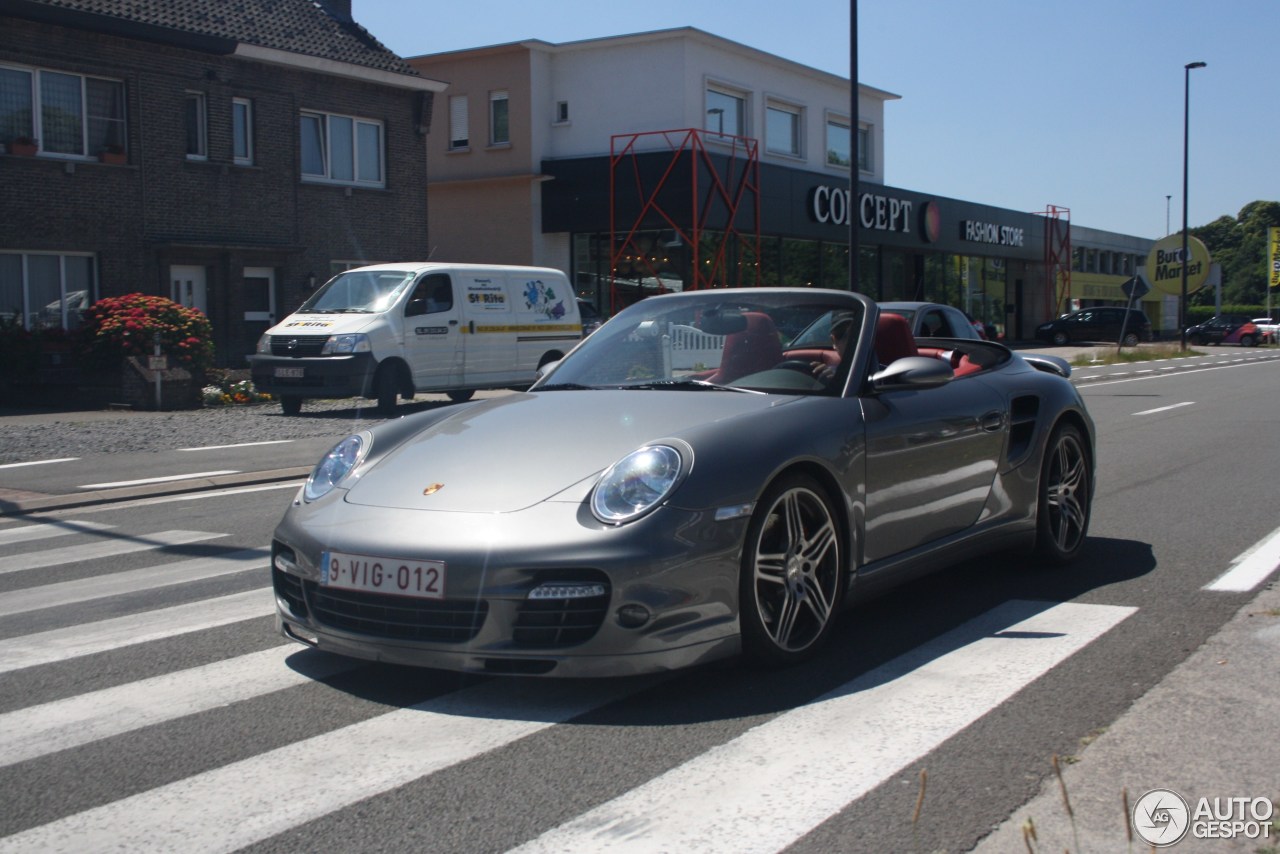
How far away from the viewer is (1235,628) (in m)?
5.18

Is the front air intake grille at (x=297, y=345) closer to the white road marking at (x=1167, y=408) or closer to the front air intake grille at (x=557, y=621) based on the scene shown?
the white road marking at (x=1167, y=408)

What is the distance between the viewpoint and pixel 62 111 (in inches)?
897

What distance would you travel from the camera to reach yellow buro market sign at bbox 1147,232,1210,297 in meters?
50.0

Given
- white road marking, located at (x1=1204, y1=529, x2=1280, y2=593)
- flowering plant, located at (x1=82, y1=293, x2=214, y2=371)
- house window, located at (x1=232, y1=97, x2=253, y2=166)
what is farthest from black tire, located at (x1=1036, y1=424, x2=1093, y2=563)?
house window, located at (x1=232, y1=97, x2=253, y2=166)

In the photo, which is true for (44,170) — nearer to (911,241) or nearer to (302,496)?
(302,496)

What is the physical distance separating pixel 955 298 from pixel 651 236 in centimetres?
1830

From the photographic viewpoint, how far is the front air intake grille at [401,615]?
4.09 meters

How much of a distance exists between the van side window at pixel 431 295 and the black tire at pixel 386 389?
0.95 meters

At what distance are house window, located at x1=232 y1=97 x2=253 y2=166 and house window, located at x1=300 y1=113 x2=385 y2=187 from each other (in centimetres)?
137

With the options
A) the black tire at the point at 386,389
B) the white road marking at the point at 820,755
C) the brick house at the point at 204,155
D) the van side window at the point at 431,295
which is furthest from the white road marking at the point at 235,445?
the white road marking at the point at 820,755

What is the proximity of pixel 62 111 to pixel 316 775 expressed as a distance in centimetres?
2207

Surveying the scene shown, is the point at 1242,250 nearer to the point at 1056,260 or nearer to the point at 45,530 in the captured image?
the point at 1056,260

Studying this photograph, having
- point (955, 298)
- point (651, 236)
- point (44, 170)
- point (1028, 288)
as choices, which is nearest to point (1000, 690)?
point (44, 170)

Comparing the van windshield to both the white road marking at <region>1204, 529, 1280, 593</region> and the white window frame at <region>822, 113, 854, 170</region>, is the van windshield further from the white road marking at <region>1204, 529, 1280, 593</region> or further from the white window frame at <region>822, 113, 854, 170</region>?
the white window frame at <region>822, 113, 854, 170</region>
